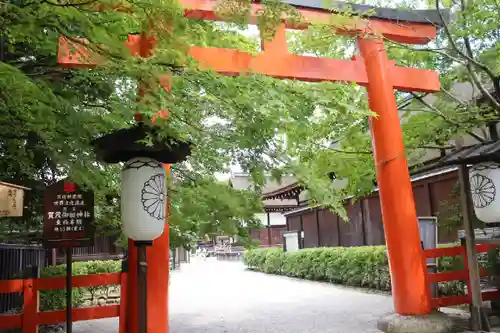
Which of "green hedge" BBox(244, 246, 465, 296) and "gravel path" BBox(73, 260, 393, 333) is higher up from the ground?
"green hedge" BBox(244, 246, 465, 296)

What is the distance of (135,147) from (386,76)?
15.8ft

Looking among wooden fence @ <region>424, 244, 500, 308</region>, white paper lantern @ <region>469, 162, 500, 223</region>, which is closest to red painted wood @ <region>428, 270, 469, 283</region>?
wooden fence @ <region>424, 244, 500, 308</region>

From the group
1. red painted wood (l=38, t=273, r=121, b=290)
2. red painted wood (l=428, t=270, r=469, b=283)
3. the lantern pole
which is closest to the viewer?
the lantern pole

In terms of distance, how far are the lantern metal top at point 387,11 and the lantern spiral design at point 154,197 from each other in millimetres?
3773

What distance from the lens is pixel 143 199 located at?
4316mm

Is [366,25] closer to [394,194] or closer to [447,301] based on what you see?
[394,194]

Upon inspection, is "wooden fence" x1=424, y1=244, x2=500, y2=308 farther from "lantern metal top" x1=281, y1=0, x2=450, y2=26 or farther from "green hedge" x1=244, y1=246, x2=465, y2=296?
"lantern metal top" x1=281, y1=0, x2=450, y2=26

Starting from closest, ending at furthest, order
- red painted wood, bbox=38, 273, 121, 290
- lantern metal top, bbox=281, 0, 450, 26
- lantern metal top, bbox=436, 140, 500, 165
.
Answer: red painted wood, bbox=38, 273, 121, 290 < lantern metal top, bbox=436, 140, 500, 165 < lantern metal top, bbox=281, 0, 450, 26

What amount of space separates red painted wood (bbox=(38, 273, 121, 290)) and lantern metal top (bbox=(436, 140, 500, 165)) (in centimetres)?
540

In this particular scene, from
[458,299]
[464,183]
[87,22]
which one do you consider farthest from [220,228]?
[458,299]

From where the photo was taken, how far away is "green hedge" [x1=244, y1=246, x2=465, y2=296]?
30.5 ft

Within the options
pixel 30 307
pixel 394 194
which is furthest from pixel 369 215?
pixel 30 307

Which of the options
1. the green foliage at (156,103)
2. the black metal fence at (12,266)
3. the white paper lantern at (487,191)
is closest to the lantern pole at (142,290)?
the green foliage at (156,103)

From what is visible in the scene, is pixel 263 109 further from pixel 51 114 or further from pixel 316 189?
pixel 51 114
